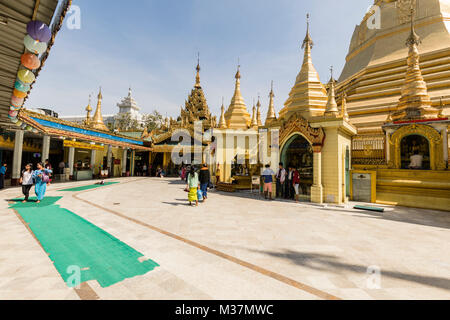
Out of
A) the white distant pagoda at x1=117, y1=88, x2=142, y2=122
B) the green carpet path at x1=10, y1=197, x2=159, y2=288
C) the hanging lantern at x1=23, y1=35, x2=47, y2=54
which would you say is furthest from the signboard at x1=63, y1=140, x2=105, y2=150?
the white distant pagoda at x1=117, y1=88, x2=142, y2=122

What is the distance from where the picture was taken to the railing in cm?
1113

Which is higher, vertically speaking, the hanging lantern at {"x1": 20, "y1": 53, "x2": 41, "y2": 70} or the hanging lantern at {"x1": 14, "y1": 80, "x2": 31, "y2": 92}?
the hanging lantern at {"x1": 20, "y1": 53, "x2": 41, "y2": 70}

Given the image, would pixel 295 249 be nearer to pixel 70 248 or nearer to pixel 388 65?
pixel 70 248

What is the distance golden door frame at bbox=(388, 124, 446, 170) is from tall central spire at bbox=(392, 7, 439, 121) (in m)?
1.03

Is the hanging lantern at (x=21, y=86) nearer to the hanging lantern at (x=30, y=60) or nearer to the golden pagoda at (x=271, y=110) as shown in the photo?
the hanging lantern at (x=30, y=60)

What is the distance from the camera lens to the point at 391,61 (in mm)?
16109

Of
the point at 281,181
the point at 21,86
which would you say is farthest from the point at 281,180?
the point at 21,86

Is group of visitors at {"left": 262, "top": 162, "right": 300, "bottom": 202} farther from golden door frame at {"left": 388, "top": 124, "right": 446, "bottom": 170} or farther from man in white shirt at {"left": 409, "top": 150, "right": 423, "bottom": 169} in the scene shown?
man in white shirt at {"left": 409, "top": 150, "right": 423, "bottom": 169}

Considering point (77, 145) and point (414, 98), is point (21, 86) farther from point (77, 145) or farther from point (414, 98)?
point (414, 98)

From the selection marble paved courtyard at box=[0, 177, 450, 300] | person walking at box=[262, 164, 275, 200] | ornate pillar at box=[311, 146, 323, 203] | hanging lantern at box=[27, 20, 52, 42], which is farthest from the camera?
person walking at box=[262, 164, 275, 200]

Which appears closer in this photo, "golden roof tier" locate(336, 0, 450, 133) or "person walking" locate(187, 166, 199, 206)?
"person walking" locate(187, 166, 199, 206)

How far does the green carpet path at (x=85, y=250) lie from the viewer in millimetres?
2922

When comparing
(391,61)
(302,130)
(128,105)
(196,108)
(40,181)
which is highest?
(128,105)

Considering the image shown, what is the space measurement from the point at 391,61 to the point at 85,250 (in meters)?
22.2
